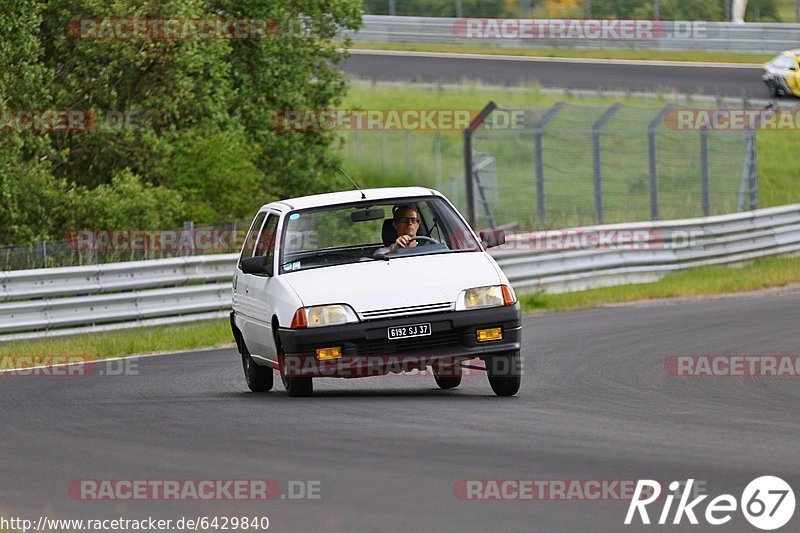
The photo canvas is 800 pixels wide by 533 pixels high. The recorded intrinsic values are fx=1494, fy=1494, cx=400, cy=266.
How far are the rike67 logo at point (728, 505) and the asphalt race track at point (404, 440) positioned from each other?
64 mm

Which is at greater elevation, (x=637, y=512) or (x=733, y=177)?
(x=637, y=512)

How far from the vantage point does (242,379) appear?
45.2 feet

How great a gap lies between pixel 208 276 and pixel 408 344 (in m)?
10.3

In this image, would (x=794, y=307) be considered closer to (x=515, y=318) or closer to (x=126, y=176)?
(x=515, y=318)

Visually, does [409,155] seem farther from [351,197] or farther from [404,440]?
[404,440]

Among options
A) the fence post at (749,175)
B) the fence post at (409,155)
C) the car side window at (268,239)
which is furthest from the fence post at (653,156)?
the car side window at (268,239)

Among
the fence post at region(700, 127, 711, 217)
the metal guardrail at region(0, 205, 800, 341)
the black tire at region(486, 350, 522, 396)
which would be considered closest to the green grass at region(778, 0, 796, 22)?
the fence post at region(700, 127, 711, 217)

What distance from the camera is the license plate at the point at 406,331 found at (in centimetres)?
1047

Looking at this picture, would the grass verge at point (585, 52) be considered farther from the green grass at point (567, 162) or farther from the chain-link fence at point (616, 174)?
the chain-link fence at point (616, 174)

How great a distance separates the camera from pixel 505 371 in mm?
10828

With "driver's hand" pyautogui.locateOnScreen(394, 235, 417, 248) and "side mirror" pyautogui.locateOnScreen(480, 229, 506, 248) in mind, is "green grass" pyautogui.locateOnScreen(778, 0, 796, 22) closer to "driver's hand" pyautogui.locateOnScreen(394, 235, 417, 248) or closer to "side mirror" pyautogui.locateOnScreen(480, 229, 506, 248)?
"side mirror" pyautogui.locateOnScreen(480, 229, 506, 248)

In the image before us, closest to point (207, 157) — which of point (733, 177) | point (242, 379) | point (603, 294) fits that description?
point (603, 294)

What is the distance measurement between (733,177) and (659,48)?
2191 cm

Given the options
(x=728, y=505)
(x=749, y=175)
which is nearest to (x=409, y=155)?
(x=749, y=175)
